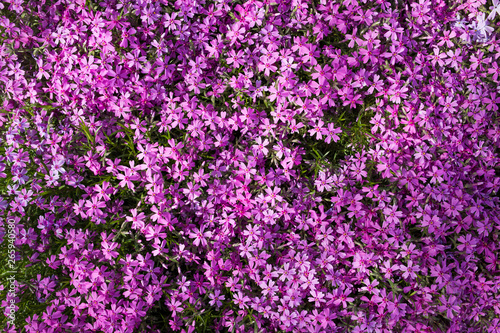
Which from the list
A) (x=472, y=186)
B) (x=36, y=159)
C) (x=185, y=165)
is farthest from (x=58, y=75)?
(x=472, y=186)

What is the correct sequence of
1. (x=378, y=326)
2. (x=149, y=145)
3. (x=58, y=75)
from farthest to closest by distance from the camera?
1. (x=58, y=75)
2. (x=149, y=145)
3. (x=378, y=326)

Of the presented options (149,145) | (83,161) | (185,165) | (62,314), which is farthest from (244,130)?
(62,314)

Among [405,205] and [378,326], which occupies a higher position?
[405,205]

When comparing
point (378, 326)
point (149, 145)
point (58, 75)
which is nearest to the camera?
point (378, 326)

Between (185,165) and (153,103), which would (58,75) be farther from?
(185,165)

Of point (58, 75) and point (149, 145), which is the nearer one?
point (149, 145)

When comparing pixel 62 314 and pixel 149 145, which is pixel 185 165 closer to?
pixel 149 145

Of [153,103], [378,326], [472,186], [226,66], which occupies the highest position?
[226,66]
